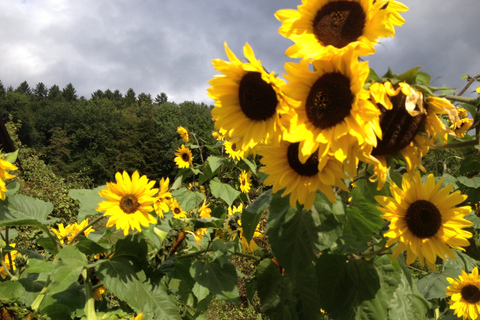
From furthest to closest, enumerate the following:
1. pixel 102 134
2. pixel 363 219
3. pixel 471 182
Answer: pixel 102 134 < pixel 471 182 < pixel 363 219

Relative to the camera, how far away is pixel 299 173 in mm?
905

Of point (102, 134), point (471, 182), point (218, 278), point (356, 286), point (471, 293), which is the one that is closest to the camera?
point (356, 286)

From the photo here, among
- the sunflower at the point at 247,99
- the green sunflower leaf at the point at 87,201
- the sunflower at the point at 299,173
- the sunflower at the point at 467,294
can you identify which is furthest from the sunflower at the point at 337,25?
the sunflower at the point at 467,294

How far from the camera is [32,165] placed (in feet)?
66.9

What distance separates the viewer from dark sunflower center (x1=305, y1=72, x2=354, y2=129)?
79 centimetres

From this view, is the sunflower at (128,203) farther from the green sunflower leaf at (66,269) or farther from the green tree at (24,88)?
the green tree at (24,88)

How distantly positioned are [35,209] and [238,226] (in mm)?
963

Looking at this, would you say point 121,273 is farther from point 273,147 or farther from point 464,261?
point 464,261

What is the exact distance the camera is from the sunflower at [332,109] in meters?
0.72

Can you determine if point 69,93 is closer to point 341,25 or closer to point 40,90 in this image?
point 40,90

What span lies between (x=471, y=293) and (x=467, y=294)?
2 centimetres

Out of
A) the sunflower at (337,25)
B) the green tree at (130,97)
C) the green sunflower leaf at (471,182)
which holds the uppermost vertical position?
the green tree at (130,97)

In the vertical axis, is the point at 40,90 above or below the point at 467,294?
above

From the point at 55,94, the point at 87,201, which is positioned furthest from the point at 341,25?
the point at 55,94
